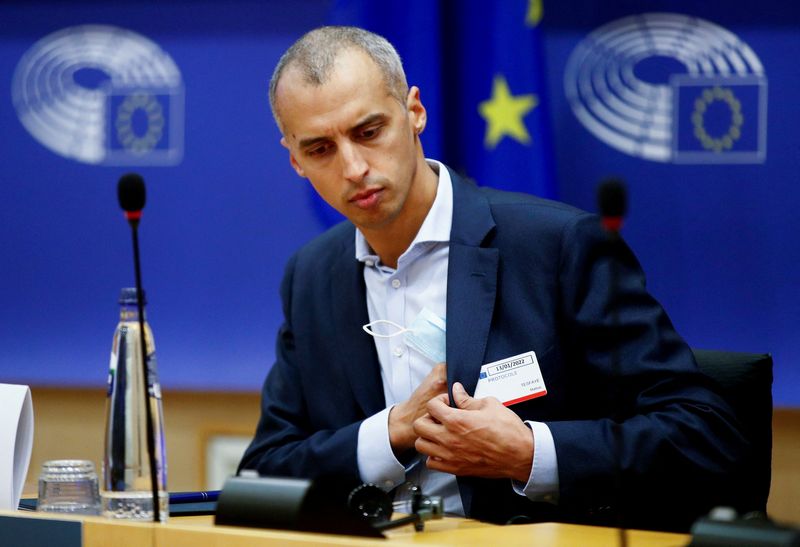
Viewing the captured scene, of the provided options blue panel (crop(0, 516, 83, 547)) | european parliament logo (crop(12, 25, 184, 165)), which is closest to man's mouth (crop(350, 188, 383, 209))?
blue panel (crop(0, 516, 83, 547))

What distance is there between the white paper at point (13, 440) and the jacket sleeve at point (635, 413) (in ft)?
3.24

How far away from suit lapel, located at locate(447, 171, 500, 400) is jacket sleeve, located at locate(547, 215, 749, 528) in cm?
16

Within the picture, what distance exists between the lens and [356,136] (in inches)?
97.7

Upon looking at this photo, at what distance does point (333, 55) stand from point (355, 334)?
24.7 inches

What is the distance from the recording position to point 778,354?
3.84m

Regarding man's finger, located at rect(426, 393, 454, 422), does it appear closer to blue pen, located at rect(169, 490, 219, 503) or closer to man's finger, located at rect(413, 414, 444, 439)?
man's finger, located at rect(413, 414, 444, 439)

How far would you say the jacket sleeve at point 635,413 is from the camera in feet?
7.41

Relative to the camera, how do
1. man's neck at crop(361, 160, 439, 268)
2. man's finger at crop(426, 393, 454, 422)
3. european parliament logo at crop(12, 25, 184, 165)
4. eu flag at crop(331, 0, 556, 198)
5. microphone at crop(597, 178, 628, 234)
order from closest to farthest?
microphone at crop(597, 178, 628, 234)
man's finger at crop(426, 393, 454, 422)
man's neck at crop(361, 160, 439, 268)
eu flag at crop(331, 0, 556, 198)
european parliament logo at crop(12, 25, 184, 165)

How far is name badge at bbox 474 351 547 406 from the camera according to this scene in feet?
7.86

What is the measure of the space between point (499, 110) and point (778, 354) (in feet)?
3.96

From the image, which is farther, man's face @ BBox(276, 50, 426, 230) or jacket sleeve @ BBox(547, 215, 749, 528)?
man's face @ BBox(276, 50, 426, 230)

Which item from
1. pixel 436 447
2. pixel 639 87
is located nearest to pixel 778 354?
pixel 639 87

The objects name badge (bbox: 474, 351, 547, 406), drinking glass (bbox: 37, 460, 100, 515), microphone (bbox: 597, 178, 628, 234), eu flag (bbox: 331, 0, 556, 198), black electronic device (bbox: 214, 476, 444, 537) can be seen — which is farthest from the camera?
eu flag (bbox: 331, 0, 556, 198)

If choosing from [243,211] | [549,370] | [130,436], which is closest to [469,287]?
[549,370]
